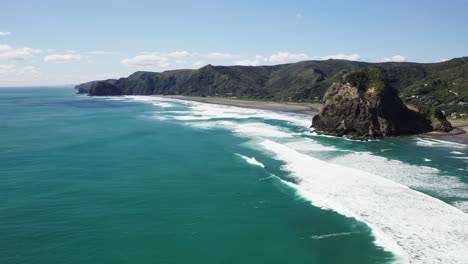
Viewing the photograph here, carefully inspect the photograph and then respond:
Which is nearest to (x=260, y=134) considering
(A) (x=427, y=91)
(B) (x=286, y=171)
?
(B) (x=286, y=171)

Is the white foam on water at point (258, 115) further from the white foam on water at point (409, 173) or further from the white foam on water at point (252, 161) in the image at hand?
the white foam on water at point (252, 161)

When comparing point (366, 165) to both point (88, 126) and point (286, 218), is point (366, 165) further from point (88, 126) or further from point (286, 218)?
point (88, 126)

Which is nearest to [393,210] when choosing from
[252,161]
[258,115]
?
[252,161]

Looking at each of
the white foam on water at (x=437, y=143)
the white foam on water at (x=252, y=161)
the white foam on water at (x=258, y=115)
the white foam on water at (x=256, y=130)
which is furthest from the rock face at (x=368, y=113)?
the white foam on water at (x=252, y=161)

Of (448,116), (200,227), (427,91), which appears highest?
(427,91)

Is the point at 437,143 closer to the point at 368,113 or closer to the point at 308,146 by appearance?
the point at 368,113

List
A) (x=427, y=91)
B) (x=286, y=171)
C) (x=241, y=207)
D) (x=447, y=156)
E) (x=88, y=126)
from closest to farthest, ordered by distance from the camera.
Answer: (x=241, y=207), (x=286, y=171), (x=447, y=156), (x=88, y=126), (x=427, y=91)
